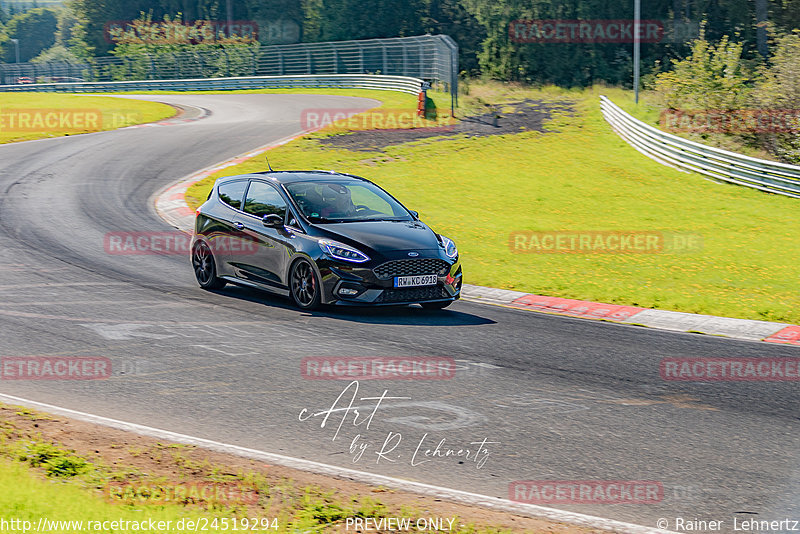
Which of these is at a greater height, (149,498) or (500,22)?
(500,22)

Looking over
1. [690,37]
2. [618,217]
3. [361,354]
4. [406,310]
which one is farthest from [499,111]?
[361,354]

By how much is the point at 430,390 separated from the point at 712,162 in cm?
2338

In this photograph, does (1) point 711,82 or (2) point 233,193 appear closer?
(2) point 233,193

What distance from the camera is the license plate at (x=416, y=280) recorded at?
11.7m

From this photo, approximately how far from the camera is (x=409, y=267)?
1183cm

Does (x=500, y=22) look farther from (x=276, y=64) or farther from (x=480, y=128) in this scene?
(x=480, y=128)

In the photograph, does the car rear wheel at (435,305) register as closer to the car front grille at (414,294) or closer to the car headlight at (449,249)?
the car front grille at (414,294)

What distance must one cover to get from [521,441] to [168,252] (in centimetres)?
1044

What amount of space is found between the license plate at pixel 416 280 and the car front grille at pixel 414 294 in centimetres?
6

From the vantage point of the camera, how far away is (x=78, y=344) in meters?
9.99

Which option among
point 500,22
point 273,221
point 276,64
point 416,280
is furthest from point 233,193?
point 500,22

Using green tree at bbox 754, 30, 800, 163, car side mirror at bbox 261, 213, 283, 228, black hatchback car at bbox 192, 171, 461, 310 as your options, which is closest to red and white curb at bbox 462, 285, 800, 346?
black hatchback car at bbox 192, 171, 461, 310

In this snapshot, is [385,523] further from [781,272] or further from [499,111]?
[499,111]

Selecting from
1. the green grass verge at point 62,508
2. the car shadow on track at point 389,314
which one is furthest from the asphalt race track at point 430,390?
the green grass verge at point 62,508
